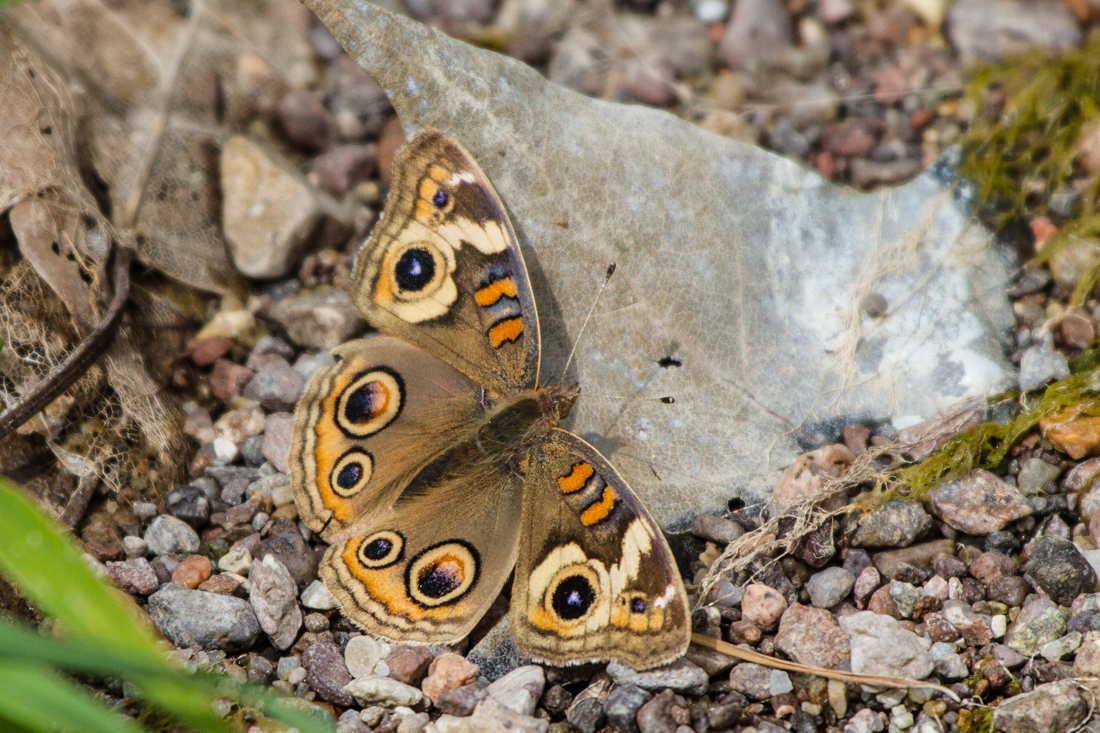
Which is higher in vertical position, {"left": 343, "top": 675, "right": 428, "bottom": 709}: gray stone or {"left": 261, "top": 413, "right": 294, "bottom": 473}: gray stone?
{"left": 261, "top": 413, "right": 294, "bottom": 473}: gray stone

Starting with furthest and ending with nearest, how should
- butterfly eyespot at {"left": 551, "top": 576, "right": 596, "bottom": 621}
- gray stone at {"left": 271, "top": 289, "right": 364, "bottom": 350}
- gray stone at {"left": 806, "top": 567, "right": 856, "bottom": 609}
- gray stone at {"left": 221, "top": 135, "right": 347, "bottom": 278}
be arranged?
1. gray stone at {"left": 221, "top": 135, "right": 347, "bottom": 278}
2. gray stone at {"left": 271, "top": 289, "right": 364, "bottom": 350}
3. gray stone at {"left": 806, "top": 567, "right": 856, "bottom": 609}
4. butterfly eyespot at {"left": 551, "top": 576, "right": 596, "bottom": 621}

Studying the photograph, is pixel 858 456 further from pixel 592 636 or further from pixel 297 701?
pixel 297 701

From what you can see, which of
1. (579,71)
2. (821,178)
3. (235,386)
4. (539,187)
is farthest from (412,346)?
(579,71)

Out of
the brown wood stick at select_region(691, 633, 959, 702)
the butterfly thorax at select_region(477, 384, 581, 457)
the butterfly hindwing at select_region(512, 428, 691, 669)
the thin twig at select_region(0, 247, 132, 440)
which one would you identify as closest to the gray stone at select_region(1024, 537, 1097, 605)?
the brown wood stick at select_region(691, 633, 959, 702)

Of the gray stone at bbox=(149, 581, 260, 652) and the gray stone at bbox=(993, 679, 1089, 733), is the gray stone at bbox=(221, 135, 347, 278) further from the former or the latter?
the gray stone at bbox=(993, 679, 1089, 733)

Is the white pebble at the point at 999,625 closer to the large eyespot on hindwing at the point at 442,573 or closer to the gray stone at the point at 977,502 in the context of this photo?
the gray stone at the point at 977,502

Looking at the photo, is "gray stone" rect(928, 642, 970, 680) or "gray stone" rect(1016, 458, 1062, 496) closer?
"gray stone" rect(928, 642, 970, 680)
